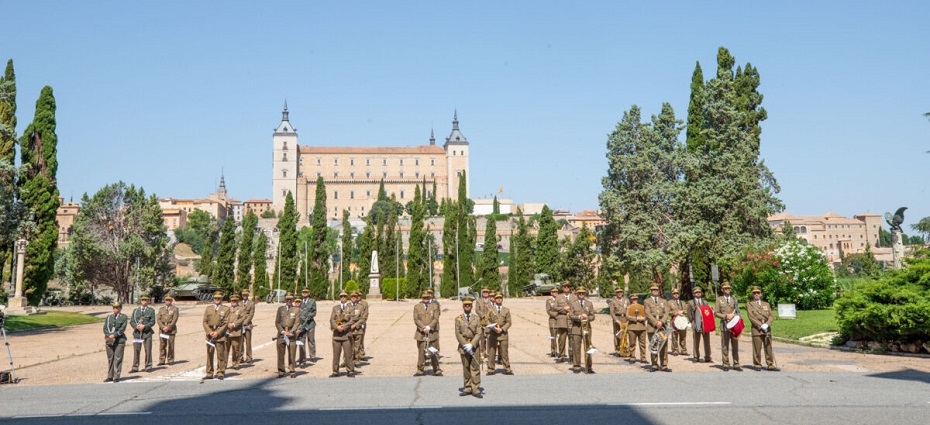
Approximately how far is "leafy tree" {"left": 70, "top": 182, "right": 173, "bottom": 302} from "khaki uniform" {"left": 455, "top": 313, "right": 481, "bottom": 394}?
1947 inches

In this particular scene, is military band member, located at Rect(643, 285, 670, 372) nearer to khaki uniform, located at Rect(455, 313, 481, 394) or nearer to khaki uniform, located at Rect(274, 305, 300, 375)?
khaki uniform, located at Rect(455, 313, 481, 394)

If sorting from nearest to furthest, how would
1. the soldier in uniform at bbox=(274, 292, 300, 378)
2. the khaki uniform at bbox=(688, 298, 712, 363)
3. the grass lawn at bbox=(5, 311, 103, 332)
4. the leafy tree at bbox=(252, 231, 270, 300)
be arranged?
the soldier in uniform at bbox=(274, 292, 300, 378), the khaki uniform at bbox=(688, 298, 712, 363), the grass lawn at bbox=(5, 311, 103, 332), the leafy tree at bbox=(252, 231, 270, 300)

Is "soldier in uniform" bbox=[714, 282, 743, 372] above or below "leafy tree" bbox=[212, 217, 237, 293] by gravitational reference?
below

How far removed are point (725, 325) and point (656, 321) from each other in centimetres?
136

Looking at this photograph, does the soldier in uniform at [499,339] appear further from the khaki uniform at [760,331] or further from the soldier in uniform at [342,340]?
the khaki uniform at [760,331]

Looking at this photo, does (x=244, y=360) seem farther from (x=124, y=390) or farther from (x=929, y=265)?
(x=929, y=265)

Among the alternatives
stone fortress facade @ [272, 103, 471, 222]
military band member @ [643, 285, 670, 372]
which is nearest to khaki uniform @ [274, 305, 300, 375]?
military band member @ [643, 285, 670, 372]

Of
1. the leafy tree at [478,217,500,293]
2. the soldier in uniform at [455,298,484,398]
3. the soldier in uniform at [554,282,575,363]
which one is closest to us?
the soldier in uniform at [455,298,484,398]

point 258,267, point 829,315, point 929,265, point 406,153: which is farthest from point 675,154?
point 406,153

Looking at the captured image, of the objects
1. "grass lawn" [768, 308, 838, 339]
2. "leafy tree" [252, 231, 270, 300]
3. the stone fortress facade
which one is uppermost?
the stone fortress facade

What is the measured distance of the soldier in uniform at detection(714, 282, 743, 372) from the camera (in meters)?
13.8

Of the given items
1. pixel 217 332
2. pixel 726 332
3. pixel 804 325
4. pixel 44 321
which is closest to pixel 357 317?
pixel 217 332

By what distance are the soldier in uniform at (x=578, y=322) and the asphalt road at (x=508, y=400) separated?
54cm

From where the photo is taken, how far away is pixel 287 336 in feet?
45.5
